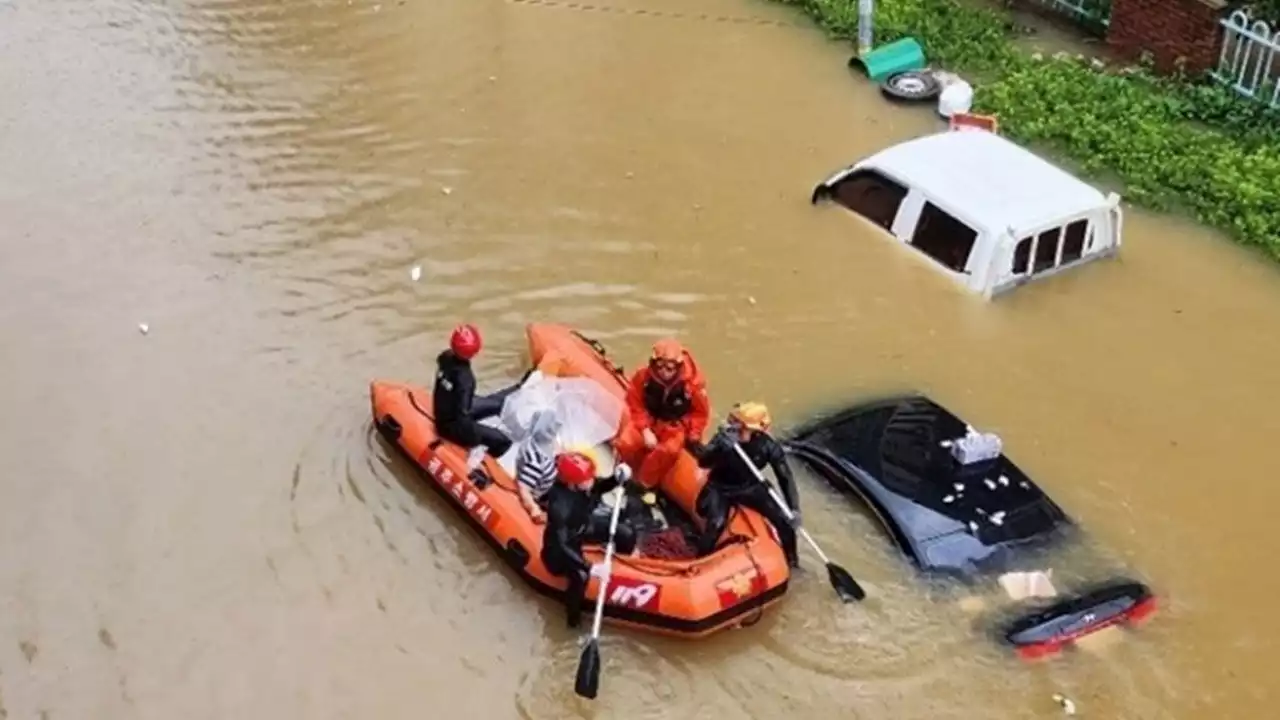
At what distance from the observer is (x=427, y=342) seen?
12398 mm

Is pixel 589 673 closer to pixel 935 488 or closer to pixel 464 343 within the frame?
pixel 464 343

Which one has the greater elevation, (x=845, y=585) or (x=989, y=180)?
(x=989, y=180)

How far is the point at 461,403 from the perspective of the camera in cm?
1049

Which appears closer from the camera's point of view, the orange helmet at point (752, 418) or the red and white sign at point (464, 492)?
the orange helmet at point (752, 418)

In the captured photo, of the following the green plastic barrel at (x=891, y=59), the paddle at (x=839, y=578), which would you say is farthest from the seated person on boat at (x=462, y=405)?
the green plastic barrel at (x=891, y=59)

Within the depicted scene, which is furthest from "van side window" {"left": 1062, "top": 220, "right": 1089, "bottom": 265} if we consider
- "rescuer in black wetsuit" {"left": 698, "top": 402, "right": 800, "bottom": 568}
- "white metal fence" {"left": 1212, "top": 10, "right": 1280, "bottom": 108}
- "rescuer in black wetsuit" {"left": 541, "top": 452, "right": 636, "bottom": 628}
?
"rescuer in black wetsuit" {"left": 541, "top": 452, "right": 636, "bottom": 628}

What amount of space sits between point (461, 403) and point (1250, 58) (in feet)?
28.8

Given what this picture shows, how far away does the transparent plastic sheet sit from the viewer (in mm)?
10445

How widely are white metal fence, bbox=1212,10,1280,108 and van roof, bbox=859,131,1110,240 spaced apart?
2493 mm

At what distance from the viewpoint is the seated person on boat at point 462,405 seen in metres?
10.4

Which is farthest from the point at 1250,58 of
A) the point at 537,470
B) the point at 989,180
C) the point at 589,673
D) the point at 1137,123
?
the point at 589,673

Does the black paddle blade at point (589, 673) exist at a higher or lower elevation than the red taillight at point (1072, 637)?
higher

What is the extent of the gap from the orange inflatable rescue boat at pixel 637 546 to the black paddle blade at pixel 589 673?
0.39m

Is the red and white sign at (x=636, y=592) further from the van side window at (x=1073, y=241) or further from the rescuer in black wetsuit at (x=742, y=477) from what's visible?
the van side window at (x=1073, y=241)
